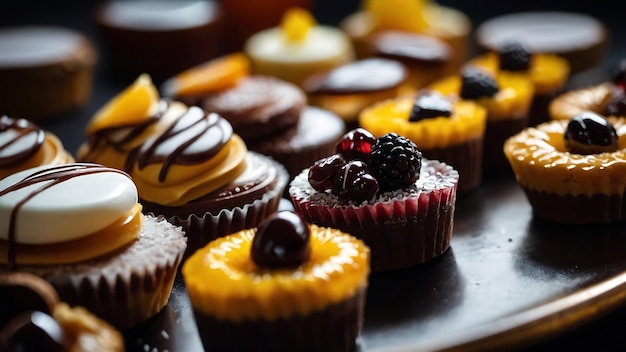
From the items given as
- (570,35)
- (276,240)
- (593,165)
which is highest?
(276,240)

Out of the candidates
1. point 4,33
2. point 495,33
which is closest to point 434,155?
point 495,33

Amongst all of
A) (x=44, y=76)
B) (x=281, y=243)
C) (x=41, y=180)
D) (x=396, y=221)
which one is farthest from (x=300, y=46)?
(x=281, y=243)

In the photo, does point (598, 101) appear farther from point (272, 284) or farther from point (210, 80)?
point (272, 284)

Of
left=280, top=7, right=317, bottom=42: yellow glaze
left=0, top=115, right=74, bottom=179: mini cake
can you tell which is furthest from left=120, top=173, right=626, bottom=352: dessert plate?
left=280, top=7, right=317, bottom=42: yellow glaze

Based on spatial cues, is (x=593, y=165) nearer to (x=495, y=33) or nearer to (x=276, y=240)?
(x=276, y=240)

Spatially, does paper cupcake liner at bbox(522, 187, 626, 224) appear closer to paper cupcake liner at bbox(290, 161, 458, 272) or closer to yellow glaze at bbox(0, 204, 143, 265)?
paper cupcake liner at bbox(290, 161, 458, 272)
